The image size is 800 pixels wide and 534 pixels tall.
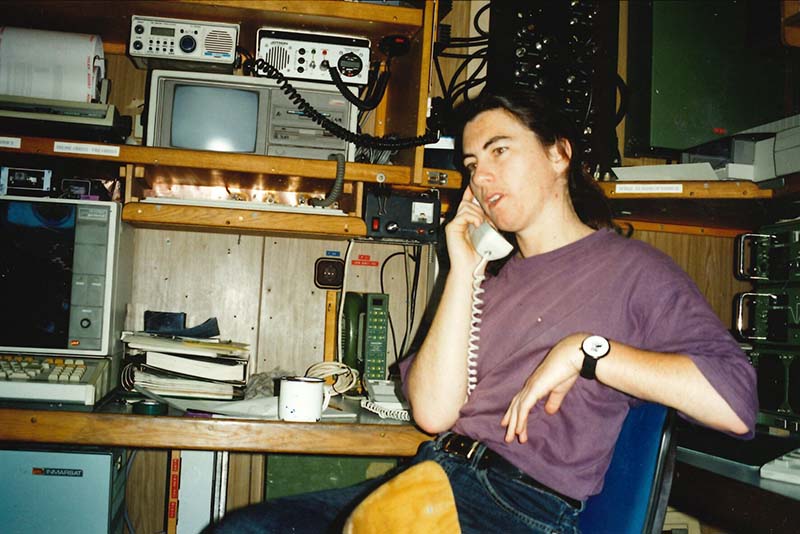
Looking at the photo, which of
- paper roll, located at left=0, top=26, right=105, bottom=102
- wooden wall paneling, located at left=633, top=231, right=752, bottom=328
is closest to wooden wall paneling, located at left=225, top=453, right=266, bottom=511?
paper roll, located at left=0, top=26, right=105, bottom=102

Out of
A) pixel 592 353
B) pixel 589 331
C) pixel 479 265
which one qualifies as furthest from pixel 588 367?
pixel 479 265

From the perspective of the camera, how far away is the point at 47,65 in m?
1.60

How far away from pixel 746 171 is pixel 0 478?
6.62 ft

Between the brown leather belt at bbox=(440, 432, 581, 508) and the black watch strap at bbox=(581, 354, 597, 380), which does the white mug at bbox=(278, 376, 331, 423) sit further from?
the black watch strap at bbox=(581, 354, 597, 380)

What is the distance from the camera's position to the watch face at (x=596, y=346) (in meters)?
0.98

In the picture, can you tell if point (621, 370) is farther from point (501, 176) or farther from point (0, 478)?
point (0, 478)

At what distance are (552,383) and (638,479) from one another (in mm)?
197

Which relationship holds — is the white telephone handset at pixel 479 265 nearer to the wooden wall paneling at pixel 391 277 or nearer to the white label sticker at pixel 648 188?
the white label sticker at pixel 648 188

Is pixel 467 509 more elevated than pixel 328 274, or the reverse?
pixel 328 274

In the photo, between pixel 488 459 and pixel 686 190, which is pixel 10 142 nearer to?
pixel 488 459

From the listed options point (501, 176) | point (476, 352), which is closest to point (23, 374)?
point (476, 352)

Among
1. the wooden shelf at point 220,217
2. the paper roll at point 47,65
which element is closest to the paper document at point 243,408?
the wooden shelf at point 220,217

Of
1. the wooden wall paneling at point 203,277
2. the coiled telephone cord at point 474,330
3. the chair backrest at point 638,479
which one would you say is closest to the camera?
the chair backrest at point 638,479

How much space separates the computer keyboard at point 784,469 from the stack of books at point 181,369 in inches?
48.9
